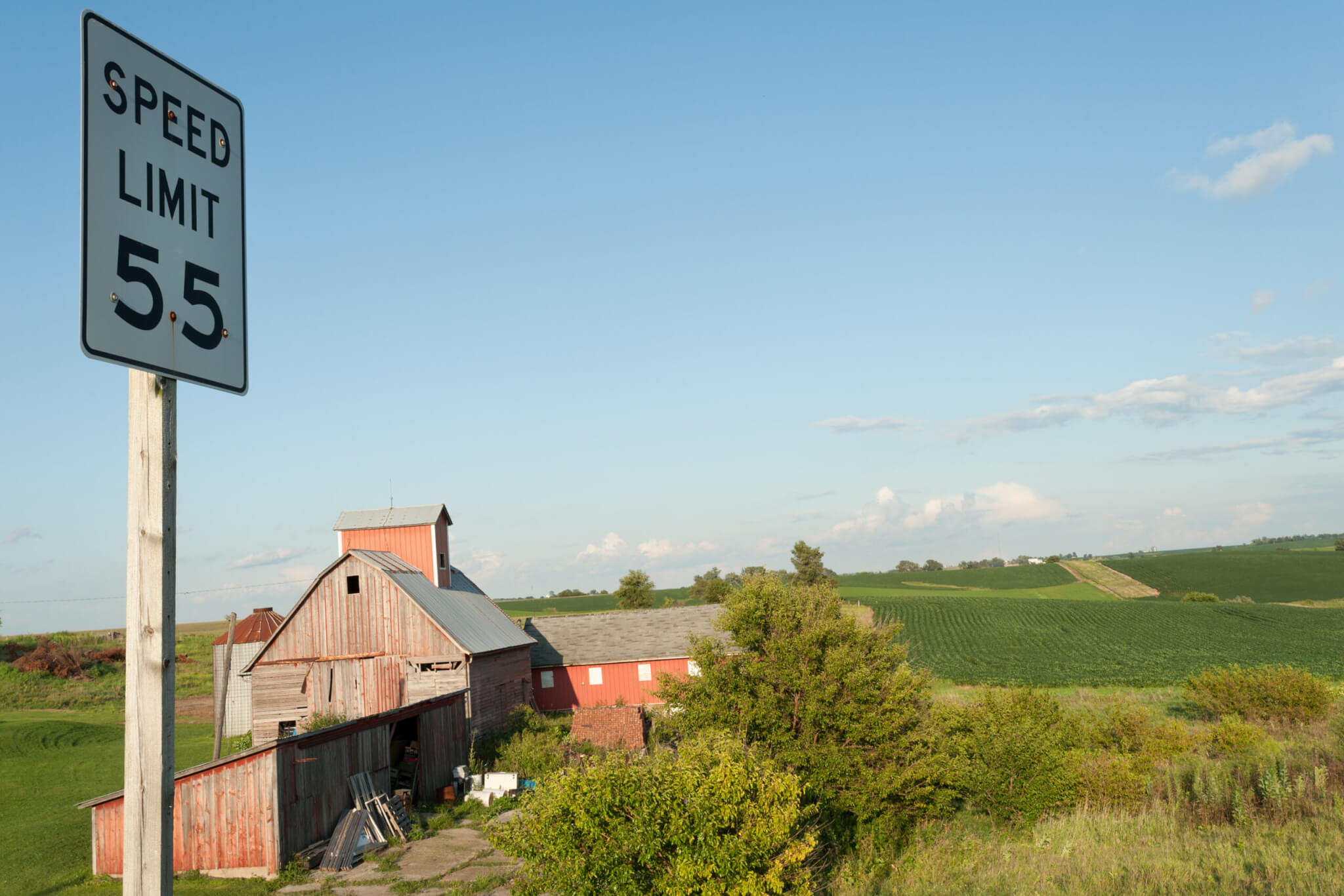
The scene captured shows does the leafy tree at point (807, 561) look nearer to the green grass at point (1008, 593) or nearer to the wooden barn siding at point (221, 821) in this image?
the green grass at point (1008, 593)

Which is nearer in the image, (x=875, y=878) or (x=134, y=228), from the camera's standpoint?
(x=134, y=228)

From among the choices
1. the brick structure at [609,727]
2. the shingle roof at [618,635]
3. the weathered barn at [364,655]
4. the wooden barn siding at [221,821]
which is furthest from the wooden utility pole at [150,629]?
the shingle roof at [618,635]

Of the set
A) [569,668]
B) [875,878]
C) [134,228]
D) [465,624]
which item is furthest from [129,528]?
[569,668]

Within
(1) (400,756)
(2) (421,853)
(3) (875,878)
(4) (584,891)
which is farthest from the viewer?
(1) (400,756)

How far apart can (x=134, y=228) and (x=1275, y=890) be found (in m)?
13.7

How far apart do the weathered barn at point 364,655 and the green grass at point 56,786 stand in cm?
356

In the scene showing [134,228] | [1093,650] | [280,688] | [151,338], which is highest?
[134,228]

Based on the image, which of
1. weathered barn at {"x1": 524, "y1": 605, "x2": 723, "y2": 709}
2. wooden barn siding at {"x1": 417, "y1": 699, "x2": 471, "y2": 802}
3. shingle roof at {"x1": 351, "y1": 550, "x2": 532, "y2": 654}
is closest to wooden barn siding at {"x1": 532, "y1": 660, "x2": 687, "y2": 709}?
weathered barn at {"x1": 524, "y1": 605, "x2": 723, "y2": 709}

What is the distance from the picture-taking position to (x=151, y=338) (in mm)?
3225

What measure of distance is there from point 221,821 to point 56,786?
13268 millimetres

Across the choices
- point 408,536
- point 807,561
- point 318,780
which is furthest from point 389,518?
point 807,561

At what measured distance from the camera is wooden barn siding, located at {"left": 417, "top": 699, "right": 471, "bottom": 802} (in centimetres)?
2267

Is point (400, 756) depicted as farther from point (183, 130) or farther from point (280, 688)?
point (183, 130)

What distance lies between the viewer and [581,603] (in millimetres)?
123750
